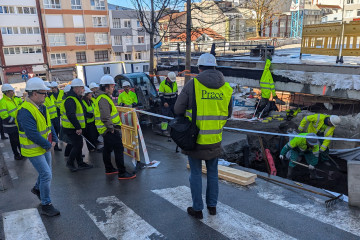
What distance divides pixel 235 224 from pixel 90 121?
5335 millimetres

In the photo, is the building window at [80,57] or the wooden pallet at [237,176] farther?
the building window at [80,57]

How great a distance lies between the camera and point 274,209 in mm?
Result: 4086

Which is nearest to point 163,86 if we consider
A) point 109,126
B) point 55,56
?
point 109,126

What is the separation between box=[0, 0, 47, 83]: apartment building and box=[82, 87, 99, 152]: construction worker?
36732mm

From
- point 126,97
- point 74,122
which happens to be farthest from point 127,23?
point 74,122

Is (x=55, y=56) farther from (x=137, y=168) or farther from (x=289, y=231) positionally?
(x=289, y=231)

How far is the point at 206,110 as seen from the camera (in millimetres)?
3557

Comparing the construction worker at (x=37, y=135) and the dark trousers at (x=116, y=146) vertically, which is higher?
the construction worker at (x=37, y=135)

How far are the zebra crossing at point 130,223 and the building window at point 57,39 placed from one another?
44782 millimetres

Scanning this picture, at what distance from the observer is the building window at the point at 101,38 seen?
47.2 metres

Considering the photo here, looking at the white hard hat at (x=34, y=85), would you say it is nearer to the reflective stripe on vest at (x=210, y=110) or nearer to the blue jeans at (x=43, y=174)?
the blue jeans at (x=43, y=174)

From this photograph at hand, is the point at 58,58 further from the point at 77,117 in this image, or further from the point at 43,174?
the point at 43,174

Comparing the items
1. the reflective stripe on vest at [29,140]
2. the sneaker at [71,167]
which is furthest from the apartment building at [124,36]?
the reflective stripe on vest at [29,140]

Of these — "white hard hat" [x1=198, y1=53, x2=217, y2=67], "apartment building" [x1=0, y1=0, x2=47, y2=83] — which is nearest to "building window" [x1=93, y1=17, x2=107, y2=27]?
"apartment building" [x1=0, y1=0, x2=47, y2=83]
